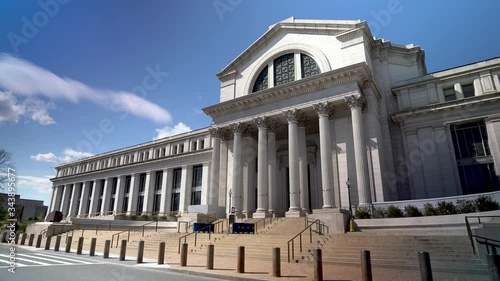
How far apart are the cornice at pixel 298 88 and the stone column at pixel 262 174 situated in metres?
2.38

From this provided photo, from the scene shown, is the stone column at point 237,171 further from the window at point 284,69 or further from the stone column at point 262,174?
the window at point 284,69

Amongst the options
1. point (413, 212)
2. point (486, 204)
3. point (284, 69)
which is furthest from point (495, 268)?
point (284, 69)

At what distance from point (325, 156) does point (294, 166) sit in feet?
10.3

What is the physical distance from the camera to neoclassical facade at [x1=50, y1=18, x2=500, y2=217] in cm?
2477

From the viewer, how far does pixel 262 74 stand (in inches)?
1361

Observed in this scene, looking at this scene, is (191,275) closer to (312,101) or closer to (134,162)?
(312,101)

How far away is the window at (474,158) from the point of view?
24.3 meters

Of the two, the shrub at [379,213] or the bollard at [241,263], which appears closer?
the bollard at [241,263]

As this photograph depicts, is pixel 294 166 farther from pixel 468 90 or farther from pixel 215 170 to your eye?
pixel 468 90

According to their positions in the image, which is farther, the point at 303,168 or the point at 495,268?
the point at 303,168

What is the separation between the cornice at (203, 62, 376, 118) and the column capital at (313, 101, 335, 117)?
5.61 feet

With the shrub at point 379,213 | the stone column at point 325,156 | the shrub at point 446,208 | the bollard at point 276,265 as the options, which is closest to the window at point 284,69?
the stone column at point 325,156

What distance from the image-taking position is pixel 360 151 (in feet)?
77.3

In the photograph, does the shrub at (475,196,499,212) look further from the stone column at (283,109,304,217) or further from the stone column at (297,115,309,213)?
the stone column at (297,115,309,213)
